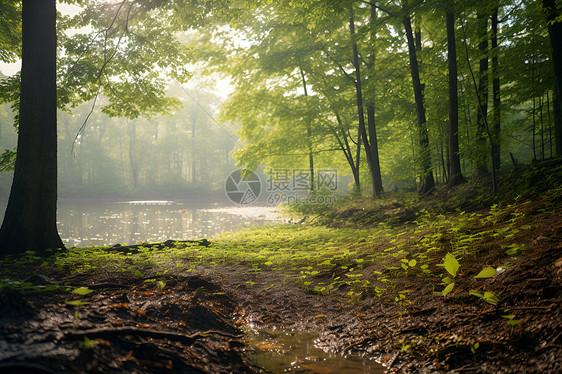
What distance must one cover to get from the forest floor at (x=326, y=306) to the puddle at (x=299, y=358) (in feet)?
0.07

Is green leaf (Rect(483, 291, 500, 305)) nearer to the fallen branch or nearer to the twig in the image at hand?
the twig

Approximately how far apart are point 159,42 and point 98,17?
1.56 metres

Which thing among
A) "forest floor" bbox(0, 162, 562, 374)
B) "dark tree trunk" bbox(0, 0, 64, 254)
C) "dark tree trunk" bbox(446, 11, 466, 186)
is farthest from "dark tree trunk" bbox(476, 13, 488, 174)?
"dark tree trunk" bbox(0, 0, 64, 254)

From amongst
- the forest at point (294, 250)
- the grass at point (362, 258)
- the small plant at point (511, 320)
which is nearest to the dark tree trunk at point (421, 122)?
the forest at point (294, 250)

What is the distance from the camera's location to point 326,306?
315 cm

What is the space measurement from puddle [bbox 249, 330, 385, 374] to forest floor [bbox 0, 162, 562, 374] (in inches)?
0.8

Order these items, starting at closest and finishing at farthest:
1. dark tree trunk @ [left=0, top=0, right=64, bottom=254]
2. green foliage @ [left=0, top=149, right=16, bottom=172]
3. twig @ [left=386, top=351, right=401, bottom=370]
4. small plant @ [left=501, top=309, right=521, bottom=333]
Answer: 1. small plant @ [left=501, top=309, right=521, bottom=333]
2. twig @ [left=386, top=351, right=401, bottom=370]
3. dark tree trunk @ [left=0, top=0, right=64, bottom=254]
4. green foliage @ [left=0, top=149, right=16, bottom=172]

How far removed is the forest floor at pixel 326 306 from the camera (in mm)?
1682

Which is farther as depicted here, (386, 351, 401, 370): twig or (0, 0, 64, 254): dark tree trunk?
(0, 0, 64, 254): dark tree trunk

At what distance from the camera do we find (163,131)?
57.2 m

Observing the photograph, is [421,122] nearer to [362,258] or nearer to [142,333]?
[362,258]

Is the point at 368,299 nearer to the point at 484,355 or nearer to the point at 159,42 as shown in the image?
the point at 484,355

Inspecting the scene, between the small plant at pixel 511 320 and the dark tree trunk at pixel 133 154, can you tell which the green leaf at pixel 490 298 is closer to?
the small plant at pixel 511 320

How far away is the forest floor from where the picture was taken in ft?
5.52
